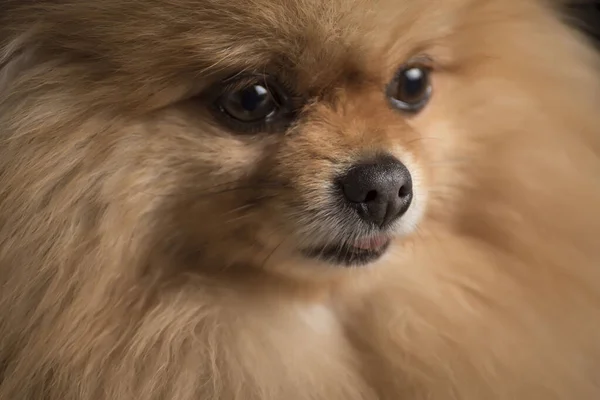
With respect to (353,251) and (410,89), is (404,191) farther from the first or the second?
(410,89)

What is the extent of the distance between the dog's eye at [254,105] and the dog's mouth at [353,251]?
22 cm

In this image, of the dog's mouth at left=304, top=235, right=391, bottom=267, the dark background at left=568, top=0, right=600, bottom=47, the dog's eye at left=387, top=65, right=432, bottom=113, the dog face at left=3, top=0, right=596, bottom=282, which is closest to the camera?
the dog face at left=3, top=0, right=596, bottom=282

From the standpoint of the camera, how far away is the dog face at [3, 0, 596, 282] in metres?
1.10

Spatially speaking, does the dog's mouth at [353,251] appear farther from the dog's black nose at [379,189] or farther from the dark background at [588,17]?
the dark background at [588,17]

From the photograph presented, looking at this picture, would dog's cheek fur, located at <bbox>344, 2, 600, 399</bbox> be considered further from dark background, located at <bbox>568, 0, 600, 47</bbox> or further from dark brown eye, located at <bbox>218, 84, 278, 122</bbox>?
dark brown eye, located at <bbox>218, 84, 278, 122</bbox>

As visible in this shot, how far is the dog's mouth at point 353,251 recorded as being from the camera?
1206 mm

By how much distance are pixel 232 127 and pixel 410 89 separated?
0.36 m

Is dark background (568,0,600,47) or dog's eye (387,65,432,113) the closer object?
dog's eye (387,65,432,113)

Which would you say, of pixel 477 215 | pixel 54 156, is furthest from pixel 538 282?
pixel 54 156

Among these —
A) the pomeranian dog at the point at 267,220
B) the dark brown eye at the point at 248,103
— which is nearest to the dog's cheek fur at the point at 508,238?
the pomeranian dog at the point at 267,220

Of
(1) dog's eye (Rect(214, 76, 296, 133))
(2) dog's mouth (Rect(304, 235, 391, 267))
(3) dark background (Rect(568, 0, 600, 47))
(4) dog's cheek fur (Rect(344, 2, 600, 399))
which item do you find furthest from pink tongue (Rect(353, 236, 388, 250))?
(3) dark background (Rect(568, 0, 600, 47))

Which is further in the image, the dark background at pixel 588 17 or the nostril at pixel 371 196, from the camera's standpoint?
the dark background at pixel 588 17

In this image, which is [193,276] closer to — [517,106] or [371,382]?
[371,382]

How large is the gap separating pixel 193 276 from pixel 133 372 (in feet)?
0.59
